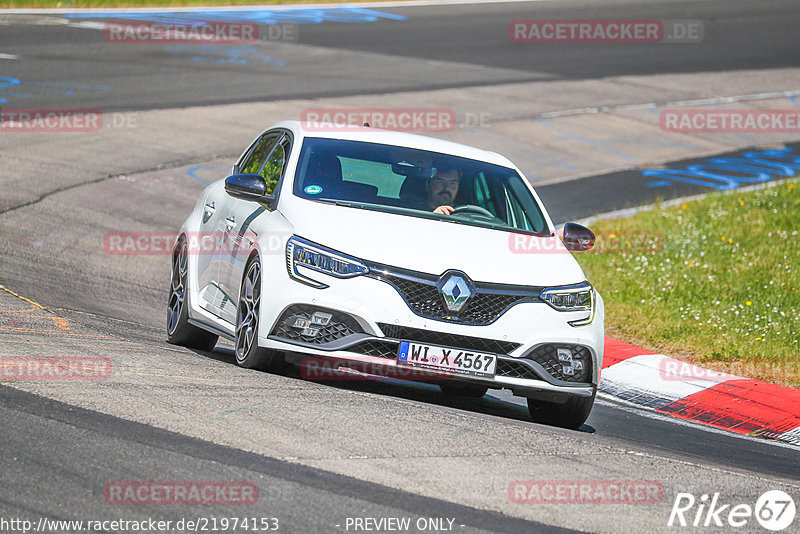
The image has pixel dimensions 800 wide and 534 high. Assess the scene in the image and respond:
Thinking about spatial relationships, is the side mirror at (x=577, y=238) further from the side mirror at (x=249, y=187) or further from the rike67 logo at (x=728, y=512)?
the rike67 logo at (x=728, y=512)

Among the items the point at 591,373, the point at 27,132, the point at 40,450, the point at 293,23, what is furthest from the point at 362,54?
the point at 40,450

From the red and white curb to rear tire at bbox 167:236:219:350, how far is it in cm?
317

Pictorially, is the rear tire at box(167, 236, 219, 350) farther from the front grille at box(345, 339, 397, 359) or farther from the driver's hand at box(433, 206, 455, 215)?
the front grille at box(345, 339, 397, 359)

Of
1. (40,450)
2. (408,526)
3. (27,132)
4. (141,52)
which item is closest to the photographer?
(408,526)

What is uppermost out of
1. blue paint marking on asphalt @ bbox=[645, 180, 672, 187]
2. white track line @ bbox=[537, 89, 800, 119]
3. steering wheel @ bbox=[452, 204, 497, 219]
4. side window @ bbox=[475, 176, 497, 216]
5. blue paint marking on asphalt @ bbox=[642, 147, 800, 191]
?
side window @ bbox=[475, 176, 497, 216]

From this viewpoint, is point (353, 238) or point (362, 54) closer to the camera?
point (353, 238)

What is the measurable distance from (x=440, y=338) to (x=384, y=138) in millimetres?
2177

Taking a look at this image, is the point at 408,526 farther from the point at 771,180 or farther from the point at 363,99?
the point at 363,99

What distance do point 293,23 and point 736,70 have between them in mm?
11470

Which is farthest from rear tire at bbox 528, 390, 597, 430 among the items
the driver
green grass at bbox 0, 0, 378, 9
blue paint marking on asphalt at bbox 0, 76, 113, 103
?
green grass at bbox 0, 0, 378, 9

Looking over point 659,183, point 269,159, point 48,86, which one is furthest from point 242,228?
point 48,86

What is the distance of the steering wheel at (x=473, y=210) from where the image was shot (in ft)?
27.3

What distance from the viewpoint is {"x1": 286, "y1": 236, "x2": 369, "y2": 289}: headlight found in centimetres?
715

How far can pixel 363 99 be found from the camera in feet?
76.1
